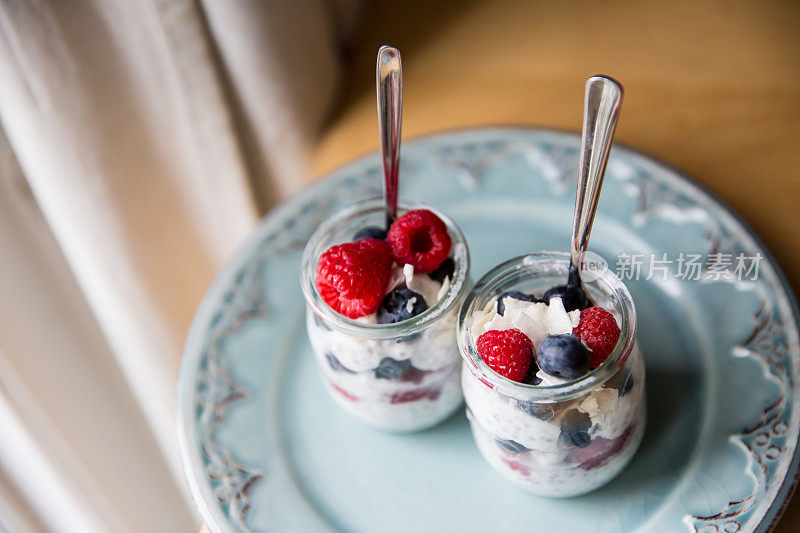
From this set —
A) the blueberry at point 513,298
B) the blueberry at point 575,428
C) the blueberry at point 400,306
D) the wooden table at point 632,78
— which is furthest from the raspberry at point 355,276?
the wooden table at point 632,78

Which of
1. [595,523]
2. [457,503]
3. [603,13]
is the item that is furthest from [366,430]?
[603,13]

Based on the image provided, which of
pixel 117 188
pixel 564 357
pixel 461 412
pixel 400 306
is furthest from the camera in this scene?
pixel 117 188

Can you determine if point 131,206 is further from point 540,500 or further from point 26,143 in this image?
point 540,500

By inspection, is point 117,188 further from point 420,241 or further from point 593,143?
point 593,143

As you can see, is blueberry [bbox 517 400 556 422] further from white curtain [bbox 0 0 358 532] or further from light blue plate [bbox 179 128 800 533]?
white curtain [bbox 0 0 358 532]

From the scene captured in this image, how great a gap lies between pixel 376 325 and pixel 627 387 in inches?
9.9

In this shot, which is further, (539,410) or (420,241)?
(420,241)

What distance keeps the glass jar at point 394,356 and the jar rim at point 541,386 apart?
27mm

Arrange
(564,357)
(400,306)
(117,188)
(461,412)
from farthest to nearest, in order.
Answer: (117,188)
(461,412)
(400,306)
(564,357)

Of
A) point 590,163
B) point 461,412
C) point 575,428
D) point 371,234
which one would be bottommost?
point 461,412

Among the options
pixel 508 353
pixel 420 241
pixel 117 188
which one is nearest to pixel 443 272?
pixel 420 241

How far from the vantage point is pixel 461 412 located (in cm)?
90

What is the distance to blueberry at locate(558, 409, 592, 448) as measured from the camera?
71 centimetres

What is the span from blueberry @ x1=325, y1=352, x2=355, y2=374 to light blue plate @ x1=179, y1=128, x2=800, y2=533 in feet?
0.38
